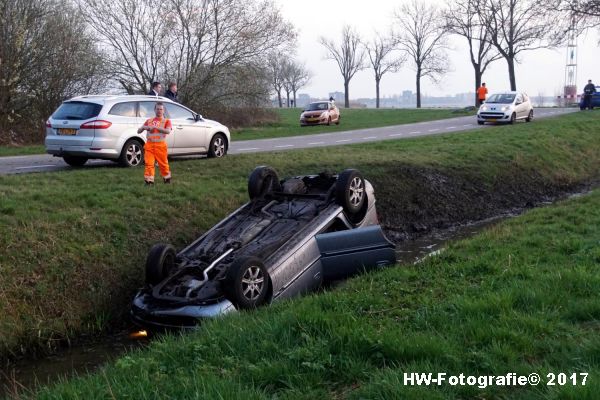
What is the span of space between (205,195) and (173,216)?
48.1 inches

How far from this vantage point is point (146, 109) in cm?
1464

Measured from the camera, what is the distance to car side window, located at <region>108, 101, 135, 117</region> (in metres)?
13.9

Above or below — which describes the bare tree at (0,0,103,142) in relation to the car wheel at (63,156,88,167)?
above

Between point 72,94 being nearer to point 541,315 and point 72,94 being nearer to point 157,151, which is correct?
point 157,151

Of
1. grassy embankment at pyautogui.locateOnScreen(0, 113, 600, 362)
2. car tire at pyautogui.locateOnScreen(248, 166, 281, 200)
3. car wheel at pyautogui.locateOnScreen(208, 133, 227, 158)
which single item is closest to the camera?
grassy embankment at pyautogui.locateOnScreen(0, 113, 600, 362)

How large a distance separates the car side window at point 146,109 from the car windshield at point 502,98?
2035 centimetres

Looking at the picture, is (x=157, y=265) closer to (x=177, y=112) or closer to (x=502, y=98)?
(x=177, y=112)

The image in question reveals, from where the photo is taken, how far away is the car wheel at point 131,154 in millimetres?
13862

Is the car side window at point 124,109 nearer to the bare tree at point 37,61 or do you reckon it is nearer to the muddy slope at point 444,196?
the muddy slope at point 444,196

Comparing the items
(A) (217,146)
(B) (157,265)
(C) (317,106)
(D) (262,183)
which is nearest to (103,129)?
(A) (217,146)

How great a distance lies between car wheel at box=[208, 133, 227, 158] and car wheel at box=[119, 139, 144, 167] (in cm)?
214

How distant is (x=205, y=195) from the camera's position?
11984 millimetres

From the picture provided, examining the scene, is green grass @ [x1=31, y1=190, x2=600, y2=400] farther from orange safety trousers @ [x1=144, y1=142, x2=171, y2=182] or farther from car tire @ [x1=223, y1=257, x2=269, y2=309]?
orange safety trousers @ [x1=144, y1=142, x2=171, y2=182]

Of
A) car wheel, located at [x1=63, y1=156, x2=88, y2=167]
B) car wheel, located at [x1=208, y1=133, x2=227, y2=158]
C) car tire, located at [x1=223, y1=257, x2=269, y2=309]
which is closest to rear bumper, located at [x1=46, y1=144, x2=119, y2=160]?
Answer: car wheel, located at [x1=63, y1=156, x2=88, y2=167]
